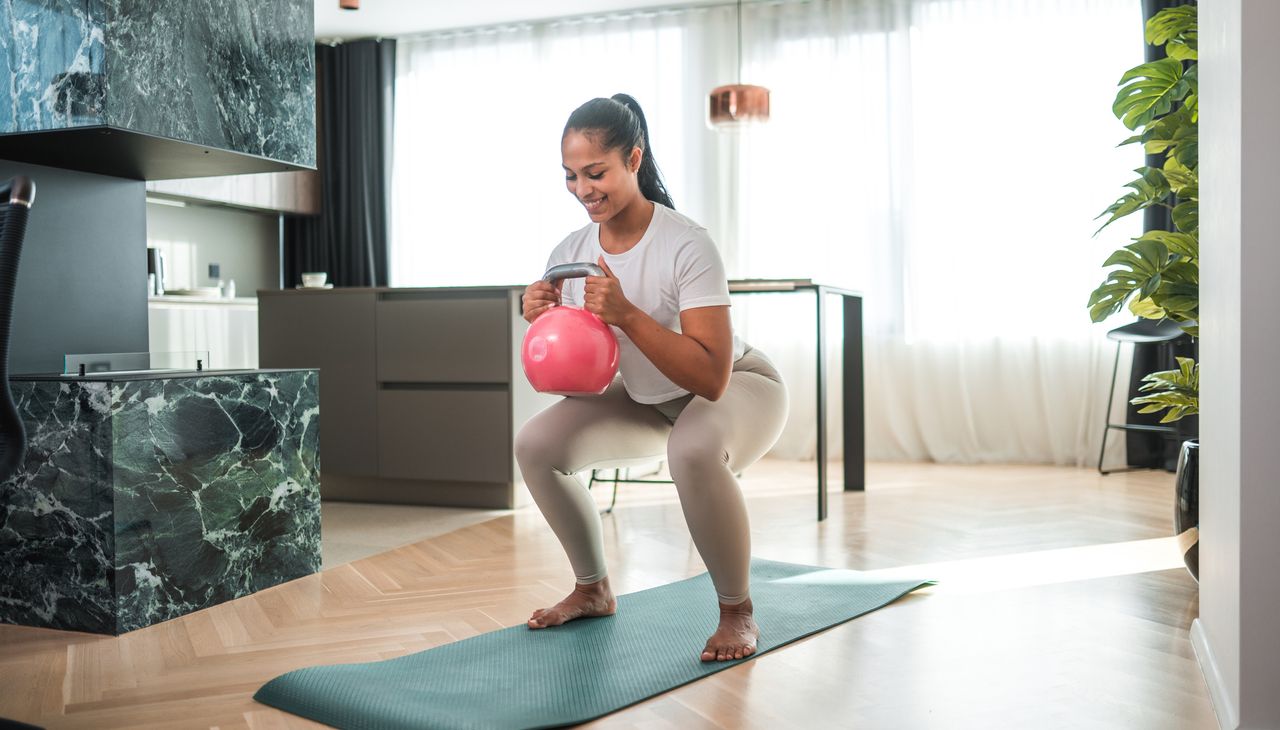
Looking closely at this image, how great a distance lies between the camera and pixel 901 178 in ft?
18.6

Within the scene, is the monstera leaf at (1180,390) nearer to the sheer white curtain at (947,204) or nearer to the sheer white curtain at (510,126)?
the sheer white curtain at (947,204)

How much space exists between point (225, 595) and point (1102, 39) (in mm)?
4815

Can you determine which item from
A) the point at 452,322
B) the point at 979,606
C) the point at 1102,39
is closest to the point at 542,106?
the point at 452,322

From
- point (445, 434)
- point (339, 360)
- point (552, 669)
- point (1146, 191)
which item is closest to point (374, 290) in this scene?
point (339, 360)

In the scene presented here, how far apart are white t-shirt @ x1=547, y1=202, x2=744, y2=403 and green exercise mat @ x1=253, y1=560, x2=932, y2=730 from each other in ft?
1.71

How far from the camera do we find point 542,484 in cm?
229

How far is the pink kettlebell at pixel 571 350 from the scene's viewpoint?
2.07 meters

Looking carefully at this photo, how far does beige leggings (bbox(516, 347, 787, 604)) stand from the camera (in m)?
2.11

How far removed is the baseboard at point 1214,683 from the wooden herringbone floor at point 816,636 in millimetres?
30

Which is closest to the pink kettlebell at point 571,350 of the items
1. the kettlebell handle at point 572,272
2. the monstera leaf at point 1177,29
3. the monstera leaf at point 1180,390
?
the kettlebell handle at point 572,272

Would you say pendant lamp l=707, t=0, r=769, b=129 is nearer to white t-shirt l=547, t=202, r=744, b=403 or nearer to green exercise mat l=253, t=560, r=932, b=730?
white t-shirt l=547, t=202, r=744, b=403

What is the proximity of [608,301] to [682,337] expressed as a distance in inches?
6.5

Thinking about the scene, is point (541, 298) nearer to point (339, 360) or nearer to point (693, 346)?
point (693, 346)

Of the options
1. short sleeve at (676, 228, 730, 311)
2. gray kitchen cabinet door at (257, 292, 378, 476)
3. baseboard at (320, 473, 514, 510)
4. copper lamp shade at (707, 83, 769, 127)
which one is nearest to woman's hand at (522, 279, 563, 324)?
short sleeve at (676, 228, 730, 311)
